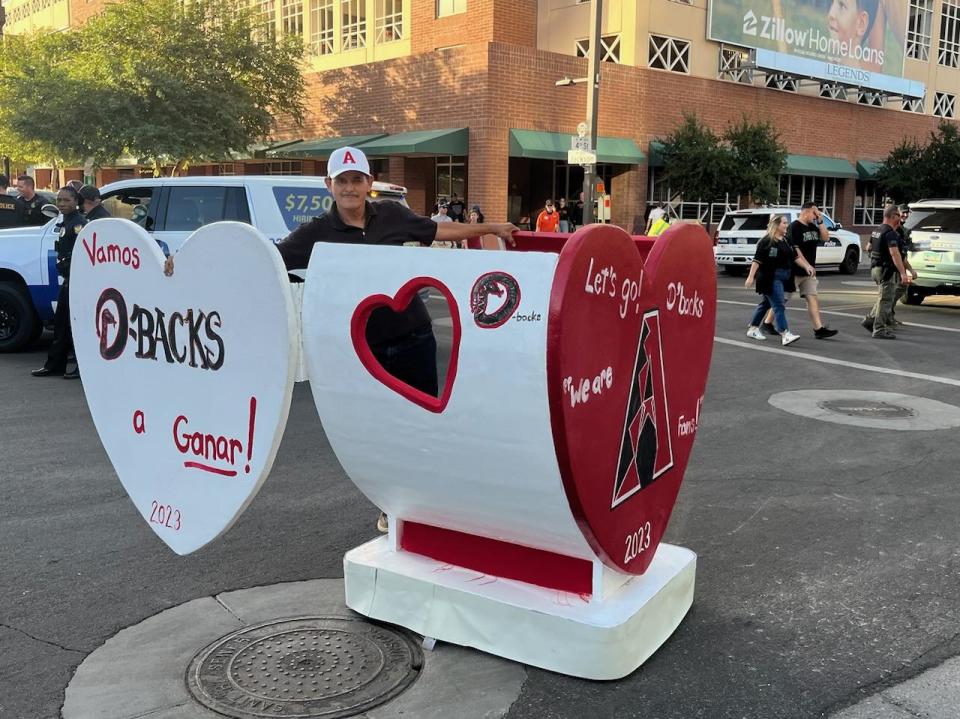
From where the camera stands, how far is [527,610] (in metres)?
3.36

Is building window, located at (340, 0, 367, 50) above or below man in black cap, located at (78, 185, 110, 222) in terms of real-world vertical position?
above

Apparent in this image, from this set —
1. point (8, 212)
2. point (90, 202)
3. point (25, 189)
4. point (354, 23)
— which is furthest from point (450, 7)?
point (90, 202)

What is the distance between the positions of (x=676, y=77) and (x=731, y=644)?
28001mm

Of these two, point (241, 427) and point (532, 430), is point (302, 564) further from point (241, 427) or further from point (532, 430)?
point (532, 430)

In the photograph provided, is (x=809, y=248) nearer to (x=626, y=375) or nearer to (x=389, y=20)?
(x=626, y=375)

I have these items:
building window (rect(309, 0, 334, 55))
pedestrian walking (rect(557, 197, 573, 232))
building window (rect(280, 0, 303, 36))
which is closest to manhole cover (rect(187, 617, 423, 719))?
pedestrian walking (rect(557, 197, 573, 232))

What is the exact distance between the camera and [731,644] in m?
3.59

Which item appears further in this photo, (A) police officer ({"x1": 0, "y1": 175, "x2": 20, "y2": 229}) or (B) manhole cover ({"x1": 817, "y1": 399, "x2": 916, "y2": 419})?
(A) police officer ({"x1": 0, "y1": 175, "x2": 20, "y2": 229})

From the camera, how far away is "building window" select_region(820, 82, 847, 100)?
35.2m

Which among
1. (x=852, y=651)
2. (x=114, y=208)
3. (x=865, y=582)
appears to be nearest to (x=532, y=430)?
(x=852, y=651)

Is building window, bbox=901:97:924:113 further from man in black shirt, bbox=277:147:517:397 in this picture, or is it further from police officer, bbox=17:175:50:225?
man in black shirt, bbox=277:147:517:397

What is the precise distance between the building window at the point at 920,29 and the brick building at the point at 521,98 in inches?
214

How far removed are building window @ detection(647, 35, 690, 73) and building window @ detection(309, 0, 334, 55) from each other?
11654mm

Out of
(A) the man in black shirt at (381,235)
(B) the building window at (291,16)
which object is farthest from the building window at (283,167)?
(A) the man in black shirt at (381,235)
